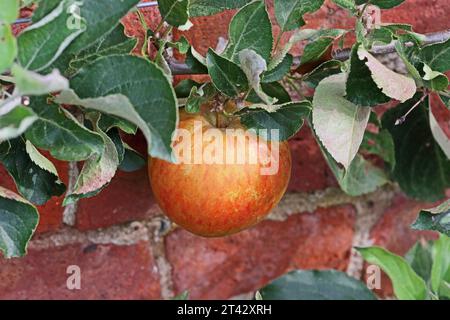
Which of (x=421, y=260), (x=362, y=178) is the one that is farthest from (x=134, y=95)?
(x=421, y=260)

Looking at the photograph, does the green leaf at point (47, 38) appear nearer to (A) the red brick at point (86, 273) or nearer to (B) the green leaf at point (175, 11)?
(B) the green leaf at point (175, 11)

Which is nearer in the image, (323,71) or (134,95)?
(134,95)

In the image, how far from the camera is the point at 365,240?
768 millimetres

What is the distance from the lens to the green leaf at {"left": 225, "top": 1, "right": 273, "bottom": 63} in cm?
47

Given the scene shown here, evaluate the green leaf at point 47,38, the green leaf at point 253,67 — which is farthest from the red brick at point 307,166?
the green leaf at point 47,38

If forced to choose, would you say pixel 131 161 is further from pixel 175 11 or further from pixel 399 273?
pixel 399 273

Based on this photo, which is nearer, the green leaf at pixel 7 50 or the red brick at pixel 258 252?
the green leaf at pixel 7 50

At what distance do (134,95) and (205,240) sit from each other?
33 centimetres

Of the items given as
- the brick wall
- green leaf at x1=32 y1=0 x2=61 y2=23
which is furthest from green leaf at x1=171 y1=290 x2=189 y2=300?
green leaf at x1=32 y1=0 x2=61 y2=23

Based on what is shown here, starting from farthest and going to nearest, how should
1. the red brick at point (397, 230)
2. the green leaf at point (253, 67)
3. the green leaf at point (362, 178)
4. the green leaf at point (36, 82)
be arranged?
the red brick at point (397, 230) → the green leaf at point (362, 178) → the green leaf at point (253, 67) → the green leaf at point (36, 82)

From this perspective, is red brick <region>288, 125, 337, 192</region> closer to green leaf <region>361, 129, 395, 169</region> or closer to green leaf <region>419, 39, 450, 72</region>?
green leaf <region>361, 129, 395, 169</region>

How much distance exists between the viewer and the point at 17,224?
0.45m

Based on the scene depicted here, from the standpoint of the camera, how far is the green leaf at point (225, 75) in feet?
1.52

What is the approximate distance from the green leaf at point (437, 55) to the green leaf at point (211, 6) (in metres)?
0.13
